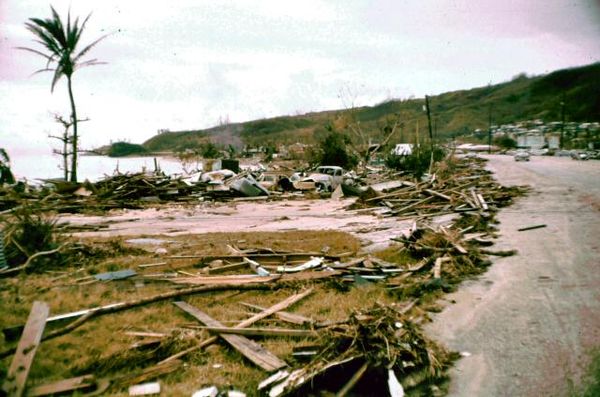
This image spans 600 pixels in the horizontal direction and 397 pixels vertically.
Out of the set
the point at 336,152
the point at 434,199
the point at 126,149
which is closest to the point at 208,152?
the point at 336,152

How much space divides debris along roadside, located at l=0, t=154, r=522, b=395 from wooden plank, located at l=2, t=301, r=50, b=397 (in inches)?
5.3

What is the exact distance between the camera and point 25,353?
150 inches

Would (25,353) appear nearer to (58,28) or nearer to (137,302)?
(137,302)

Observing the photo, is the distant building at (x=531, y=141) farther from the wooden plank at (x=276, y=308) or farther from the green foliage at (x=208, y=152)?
the wooden plank at (x=276, y=308)

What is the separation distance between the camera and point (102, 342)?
4430mm

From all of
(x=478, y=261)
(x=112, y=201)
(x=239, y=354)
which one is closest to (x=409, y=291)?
(x=478, y=261)

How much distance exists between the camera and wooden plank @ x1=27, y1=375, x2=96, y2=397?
3.40 metres

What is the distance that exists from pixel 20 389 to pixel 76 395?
1.46 ft

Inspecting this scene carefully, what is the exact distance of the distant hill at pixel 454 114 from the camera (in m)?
107

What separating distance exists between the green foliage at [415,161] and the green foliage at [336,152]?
12.0 feet

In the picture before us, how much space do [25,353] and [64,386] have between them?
66 cm

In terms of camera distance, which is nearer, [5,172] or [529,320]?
[529,320]

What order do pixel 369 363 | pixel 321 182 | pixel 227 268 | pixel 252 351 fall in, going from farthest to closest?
1. pixel 321 182
2. pixel 227 268
3. pixel 252 351
4. pixel 369 363

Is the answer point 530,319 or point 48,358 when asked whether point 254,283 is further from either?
point 530,319
